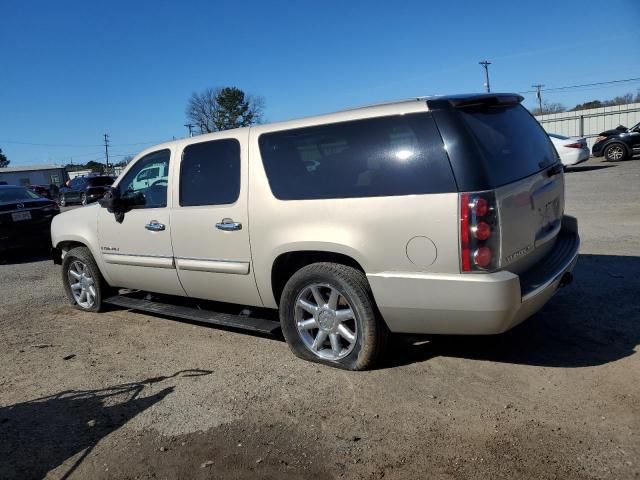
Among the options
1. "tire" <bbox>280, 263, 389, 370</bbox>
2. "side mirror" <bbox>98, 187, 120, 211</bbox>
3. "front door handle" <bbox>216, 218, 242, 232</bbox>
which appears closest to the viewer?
"tire" <bbox>280, 263, 389, 370</bbox>

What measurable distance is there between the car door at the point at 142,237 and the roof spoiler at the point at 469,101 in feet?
8.83

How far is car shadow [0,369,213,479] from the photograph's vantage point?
3.23 meters

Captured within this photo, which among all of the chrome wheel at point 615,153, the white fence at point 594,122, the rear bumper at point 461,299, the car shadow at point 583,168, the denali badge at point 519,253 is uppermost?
the white fence at point 594,122

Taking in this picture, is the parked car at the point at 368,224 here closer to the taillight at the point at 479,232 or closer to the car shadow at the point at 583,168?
the taillight at the point at 479,232

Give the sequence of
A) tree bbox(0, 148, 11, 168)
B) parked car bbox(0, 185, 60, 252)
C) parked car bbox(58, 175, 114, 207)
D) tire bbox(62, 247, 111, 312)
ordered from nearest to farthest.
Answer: tire bbox(62, 247, 111, 312)
parked car bbox(0, 185, 60, 252)
parked car bbox(58, 175, 114, 207)
tree bbox(0, 148, 11, 168)

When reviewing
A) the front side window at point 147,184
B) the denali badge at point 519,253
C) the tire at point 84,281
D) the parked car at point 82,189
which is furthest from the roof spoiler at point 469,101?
the parked car at point 82,189

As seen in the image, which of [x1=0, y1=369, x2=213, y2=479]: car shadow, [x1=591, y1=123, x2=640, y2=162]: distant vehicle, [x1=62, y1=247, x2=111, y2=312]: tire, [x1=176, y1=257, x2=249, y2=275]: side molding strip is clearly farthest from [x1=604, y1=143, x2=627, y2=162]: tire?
[x1=0, y1=369, x2=213, y2=479]: car shadow

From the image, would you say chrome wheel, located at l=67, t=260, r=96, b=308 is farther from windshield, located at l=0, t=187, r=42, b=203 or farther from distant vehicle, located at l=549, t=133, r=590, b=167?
distant vehicle, located at l=549, t=133, r=590, b=167

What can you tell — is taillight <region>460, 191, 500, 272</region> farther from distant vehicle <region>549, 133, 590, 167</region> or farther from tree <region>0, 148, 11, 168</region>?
tree <region>0, 148, 11, 168</region>

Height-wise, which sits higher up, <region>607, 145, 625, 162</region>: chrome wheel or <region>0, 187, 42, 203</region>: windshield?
<region>607, 145, 625, 162</region>: chrome wheel

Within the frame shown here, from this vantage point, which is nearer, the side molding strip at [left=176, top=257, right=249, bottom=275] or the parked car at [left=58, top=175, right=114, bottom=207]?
the side molding strip at [left=176, top=257, right=249, bottom=275]

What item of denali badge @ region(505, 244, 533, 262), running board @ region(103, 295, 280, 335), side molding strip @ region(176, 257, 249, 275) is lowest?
running board @ region(103, 295, 280, 335)

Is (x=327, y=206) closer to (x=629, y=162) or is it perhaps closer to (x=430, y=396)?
(x=430, y=396)

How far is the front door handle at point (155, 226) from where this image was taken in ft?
16.9
